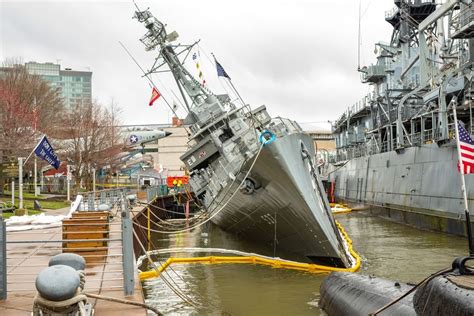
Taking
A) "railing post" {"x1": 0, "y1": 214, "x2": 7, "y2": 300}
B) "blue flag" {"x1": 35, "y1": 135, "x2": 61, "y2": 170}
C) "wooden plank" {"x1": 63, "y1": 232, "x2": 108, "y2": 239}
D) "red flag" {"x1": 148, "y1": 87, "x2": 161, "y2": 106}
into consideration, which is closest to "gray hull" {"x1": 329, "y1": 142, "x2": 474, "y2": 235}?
"red flag" {"x1": 148, "y1": 87, "x2": 161, "y2": 106}

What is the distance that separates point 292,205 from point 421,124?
1815 centimetres

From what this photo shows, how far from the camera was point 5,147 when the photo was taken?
101 feet

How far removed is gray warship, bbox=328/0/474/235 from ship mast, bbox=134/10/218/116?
1362 centimetres

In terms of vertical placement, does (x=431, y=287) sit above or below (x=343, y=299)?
above

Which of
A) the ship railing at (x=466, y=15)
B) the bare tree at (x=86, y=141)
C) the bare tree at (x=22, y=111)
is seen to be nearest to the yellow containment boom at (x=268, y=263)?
the ship railing at (x=466, y=15)

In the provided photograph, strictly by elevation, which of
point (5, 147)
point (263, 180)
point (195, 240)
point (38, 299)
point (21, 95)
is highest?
point (21, 95)

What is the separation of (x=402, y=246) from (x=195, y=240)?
11.3m

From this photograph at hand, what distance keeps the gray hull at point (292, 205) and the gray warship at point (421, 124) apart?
352 inches

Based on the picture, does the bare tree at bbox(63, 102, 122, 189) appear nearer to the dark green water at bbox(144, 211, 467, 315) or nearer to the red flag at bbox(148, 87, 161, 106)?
the red flag at bbox(148, 87, 161, 106)

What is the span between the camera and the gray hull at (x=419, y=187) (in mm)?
24156

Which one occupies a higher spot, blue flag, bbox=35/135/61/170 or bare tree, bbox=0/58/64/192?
bare tree, bbox=0/58/64/192

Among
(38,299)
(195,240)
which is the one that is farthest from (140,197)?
(38,299)

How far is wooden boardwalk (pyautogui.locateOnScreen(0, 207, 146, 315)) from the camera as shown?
719 cm

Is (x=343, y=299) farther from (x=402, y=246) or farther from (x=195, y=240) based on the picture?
(x=195, y=240)
